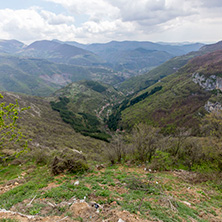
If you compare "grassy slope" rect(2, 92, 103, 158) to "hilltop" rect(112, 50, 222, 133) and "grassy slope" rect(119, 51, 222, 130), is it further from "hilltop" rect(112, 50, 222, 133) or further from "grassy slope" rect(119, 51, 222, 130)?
"grassy slope" rect(119, 51, 222, 130)

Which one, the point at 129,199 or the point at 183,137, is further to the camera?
the point at 183,137

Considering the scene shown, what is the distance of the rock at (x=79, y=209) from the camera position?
8.25 m

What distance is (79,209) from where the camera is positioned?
8.52m

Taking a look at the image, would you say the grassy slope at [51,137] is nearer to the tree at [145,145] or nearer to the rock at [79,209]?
the tree at [145,145]

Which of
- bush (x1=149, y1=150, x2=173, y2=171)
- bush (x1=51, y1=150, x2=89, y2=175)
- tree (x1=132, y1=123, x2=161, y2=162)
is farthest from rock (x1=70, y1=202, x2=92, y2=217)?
tree (x1=132, y1=123, x2=161, y2=162)

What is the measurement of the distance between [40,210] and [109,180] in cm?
757

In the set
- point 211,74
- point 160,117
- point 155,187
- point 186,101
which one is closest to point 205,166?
point 155,187

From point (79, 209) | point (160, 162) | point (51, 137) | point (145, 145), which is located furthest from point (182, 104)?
point (79, 209)

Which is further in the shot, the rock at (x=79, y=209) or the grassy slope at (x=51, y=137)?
the grassy slope at (x=51, y=137)

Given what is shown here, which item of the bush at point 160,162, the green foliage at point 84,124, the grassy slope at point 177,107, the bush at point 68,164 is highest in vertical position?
the bush at point 68,164

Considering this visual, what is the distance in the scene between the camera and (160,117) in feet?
388

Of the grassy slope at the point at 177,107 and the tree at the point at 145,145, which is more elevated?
the tree at the point at 145,145

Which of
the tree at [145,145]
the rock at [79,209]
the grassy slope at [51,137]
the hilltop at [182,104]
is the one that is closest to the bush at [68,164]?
the rock at [79,209]

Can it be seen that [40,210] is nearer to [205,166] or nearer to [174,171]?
[174,171]
